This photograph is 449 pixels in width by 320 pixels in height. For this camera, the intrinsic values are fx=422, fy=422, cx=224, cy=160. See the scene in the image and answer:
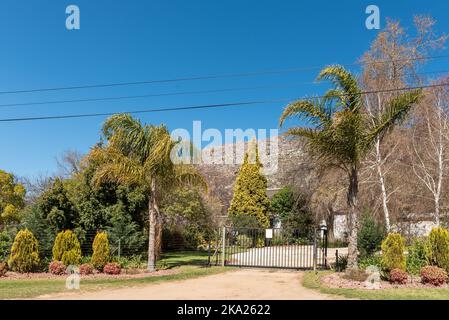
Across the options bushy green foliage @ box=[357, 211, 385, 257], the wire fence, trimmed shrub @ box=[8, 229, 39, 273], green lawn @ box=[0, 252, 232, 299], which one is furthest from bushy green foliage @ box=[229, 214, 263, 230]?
trimmed shrub @ box=[8, 229, 39, 273]

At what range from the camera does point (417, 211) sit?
22.7 metres

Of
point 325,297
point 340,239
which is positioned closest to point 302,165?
point 340,239

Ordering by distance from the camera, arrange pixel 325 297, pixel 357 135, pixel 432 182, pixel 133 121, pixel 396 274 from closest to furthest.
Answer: pixel 325 297 < pixel 396 274 < pixel 357 135 < pixel 133 121 < pixel 432 182

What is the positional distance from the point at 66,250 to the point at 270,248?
13910 mm

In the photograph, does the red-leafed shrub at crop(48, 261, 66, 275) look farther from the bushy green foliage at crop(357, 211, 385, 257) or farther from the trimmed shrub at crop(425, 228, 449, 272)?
the trimmed shrub at crop(425, 228, 449, 272)

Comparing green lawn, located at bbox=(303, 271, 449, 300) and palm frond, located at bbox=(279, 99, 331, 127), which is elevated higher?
palm frond, located at bbox=(279, 99, 331, 127)

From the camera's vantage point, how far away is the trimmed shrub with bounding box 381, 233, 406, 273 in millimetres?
11883

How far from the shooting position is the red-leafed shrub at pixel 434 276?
36.6ft

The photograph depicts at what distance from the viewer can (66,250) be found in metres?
14.7

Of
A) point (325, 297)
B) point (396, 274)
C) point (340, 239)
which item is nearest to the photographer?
point (325, 297)

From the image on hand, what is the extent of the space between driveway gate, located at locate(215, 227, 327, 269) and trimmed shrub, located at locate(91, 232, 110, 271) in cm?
469

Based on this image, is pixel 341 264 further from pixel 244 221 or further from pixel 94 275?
pixel 244 221
